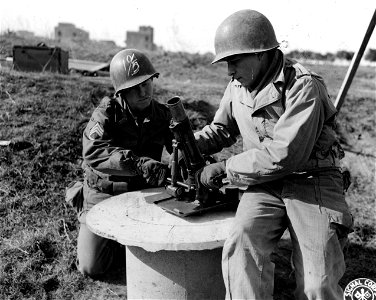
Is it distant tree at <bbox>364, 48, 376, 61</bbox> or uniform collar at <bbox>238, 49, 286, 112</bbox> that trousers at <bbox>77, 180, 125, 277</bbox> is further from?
distant tree at <bbox>364, 48, 376, 61</bbox>

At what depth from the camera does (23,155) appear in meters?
5.89

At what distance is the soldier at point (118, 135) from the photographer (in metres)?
4.30

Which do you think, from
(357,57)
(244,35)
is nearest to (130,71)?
(244,35)

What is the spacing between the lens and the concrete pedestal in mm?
3207

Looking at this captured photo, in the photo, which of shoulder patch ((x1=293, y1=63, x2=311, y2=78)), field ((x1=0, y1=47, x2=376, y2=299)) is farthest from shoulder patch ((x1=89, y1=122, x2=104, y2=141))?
shoulder patch ((x1=293, y1=63, x2=311, y2=78))

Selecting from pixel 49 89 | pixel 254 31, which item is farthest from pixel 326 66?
pixel 254 31

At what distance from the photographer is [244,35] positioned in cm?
325

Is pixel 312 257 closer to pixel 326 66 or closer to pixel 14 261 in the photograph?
pixel 14 261

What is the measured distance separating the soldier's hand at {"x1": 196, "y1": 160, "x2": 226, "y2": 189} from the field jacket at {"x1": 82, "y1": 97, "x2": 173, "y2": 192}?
90 centimetres

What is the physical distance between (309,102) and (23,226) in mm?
3520

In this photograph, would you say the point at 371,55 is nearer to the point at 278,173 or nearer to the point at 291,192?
the point at 291,192

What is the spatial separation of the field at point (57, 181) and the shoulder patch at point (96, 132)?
132cm

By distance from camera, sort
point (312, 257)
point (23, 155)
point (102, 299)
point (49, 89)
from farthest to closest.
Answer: point (49, 89), point (23, 155), point (102, 299), point (312, 257)

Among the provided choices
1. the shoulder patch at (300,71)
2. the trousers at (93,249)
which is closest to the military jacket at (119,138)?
the trousers at (93,249)
